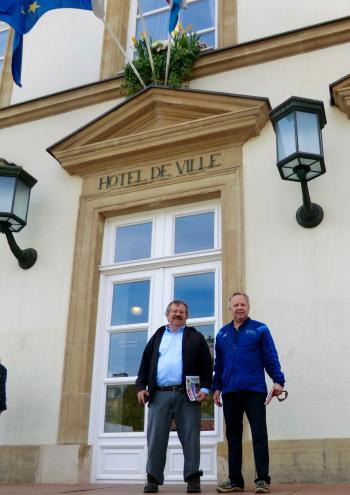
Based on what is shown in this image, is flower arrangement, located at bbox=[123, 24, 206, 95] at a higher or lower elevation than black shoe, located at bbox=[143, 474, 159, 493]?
higher

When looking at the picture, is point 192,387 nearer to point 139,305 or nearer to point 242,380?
point 242,380

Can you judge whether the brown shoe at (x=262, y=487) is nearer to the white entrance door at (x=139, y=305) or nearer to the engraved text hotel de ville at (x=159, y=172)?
the white entrance door at (x=139, y=305)

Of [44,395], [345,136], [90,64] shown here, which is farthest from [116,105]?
[44,395]

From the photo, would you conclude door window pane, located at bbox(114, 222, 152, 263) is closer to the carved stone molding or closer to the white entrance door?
the white entrance door

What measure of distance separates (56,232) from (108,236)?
2.06 feet

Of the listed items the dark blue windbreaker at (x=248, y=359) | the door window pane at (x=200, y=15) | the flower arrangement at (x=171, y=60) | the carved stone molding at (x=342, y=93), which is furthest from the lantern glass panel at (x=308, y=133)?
the door window pane at (x=200, y=15)

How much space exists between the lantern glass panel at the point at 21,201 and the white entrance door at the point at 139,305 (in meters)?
0.98

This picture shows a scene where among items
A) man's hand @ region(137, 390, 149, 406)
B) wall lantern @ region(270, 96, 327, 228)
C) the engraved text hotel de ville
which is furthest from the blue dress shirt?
the engraved text hotel de ville

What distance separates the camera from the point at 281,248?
19.7 ft

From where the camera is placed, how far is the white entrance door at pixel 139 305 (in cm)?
623

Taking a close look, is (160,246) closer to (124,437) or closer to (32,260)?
(32,260)

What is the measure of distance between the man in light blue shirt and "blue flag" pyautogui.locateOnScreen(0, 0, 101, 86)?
14.7ft

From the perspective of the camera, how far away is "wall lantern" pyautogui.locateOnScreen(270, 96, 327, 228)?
549cm

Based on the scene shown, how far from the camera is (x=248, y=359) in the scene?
4.41 metres
